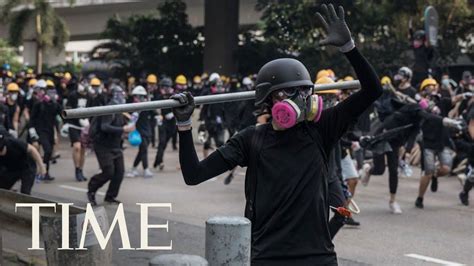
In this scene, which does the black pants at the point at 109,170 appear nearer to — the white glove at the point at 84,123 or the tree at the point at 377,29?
the white glove at the point at 84,123

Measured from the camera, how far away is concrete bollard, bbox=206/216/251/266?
12.7 feet

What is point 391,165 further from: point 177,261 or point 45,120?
point 177,261

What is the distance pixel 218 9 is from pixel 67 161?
15.3 metres

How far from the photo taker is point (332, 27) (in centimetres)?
380

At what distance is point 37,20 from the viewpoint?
156ft

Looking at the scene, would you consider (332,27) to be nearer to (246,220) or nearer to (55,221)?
(246,220)

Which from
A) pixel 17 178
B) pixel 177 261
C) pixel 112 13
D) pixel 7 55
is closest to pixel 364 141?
pixel 17 178

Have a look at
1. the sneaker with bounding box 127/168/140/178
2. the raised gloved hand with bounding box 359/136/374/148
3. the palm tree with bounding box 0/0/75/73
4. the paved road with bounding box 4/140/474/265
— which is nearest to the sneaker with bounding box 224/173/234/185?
the paved road with bounding box 4/140/474/265

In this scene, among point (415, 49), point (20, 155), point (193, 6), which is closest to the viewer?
point (20, 155)

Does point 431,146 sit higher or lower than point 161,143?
higher

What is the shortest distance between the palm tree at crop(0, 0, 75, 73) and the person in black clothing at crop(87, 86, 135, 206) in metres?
36.2

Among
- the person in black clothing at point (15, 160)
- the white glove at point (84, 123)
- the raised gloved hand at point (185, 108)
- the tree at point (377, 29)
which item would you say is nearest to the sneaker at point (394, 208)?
the person in black clothing at point (15, 160)

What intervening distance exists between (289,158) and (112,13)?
44814 mm

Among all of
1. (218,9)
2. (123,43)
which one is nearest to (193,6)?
(123,43)
